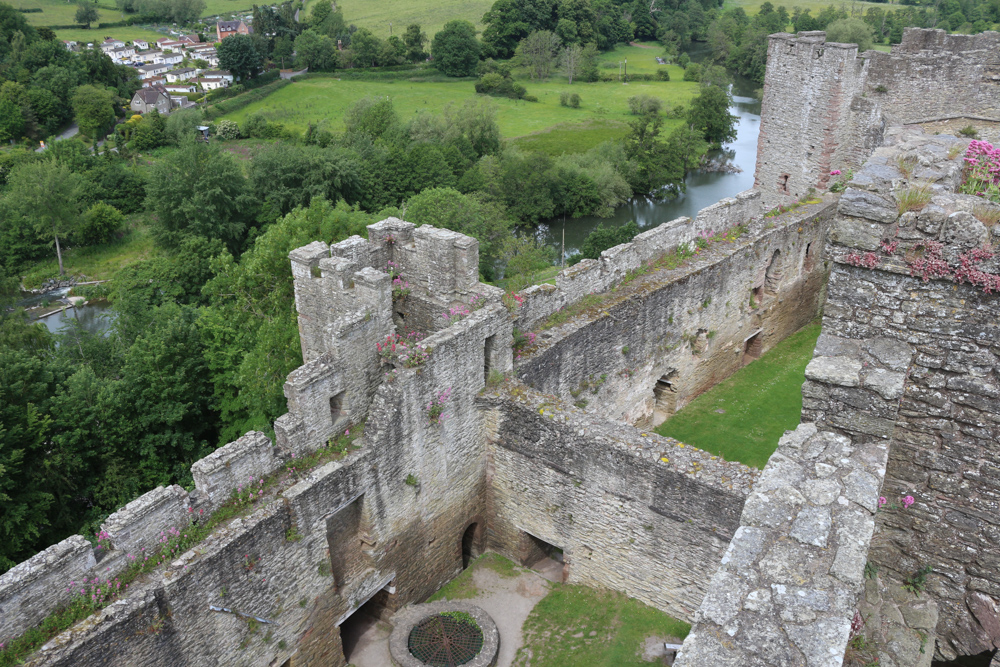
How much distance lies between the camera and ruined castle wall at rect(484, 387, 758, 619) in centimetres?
895

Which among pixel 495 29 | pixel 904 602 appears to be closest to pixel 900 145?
pixel 904 602

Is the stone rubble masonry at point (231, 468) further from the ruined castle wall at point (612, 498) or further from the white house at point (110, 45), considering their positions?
the white house at point (110, 45)

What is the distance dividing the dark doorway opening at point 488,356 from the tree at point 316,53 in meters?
65.3

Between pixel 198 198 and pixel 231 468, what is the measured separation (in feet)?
99.0

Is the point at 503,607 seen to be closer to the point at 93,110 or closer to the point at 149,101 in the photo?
the point at 93,110

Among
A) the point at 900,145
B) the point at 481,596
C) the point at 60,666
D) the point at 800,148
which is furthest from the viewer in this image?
the point at 800,148

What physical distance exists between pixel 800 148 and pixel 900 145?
11.2m

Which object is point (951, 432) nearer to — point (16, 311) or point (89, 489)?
point (89, 489)

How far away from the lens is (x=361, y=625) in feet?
34.2

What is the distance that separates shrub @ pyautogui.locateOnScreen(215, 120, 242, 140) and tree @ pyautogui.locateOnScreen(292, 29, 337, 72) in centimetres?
1845

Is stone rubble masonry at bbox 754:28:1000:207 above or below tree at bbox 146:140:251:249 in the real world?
above

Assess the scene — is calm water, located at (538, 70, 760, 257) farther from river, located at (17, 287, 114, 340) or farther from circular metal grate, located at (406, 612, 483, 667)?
circular metal grate, located at (406, 612, 483, 667)

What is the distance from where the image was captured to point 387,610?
1043 centimetres

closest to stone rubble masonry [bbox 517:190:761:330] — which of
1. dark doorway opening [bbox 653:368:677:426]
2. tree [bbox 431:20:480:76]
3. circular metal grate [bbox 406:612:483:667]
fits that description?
dark doorway opening [bbox 653:368:677:426]
